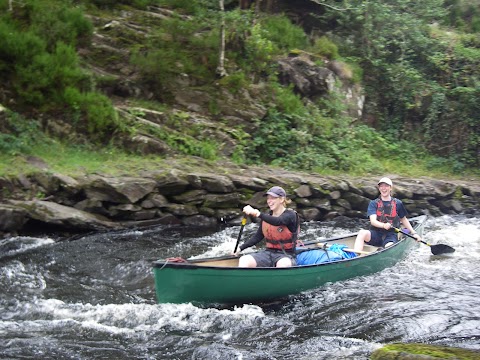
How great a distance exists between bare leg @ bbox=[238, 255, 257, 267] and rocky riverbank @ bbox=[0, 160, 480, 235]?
13.4 feet

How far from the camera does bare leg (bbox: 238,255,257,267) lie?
6.98 m

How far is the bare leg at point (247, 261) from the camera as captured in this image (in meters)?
6.98

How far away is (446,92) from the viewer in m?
18.0

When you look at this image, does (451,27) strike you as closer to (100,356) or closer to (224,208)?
(224,208)

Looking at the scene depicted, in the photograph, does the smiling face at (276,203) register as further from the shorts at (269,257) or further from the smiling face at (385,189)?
the smiling face at (385,189)

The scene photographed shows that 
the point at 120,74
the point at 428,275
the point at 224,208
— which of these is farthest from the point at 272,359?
the point at 120,74

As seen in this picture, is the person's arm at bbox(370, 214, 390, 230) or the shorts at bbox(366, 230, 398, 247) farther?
the shorts at bbox(366, 230, 398, 247)

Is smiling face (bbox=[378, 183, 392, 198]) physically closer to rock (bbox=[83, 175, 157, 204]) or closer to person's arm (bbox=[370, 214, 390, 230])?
person's arm (bbox=[370, 214, 390, 230])

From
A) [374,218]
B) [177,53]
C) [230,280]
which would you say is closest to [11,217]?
[230,280]

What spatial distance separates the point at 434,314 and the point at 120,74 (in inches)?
409

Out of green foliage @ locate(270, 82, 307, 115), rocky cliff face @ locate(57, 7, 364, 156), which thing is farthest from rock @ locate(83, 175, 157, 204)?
green foliage @ locate(270, 82, 307, 115)

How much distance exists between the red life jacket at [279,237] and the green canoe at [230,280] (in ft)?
1.28

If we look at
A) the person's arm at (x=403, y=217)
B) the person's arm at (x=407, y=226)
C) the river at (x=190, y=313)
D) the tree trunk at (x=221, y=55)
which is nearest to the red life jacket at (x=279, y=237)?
the river at (x=190, y=313)

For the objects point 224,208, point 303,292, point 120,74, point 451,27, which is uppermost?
point 451,27
